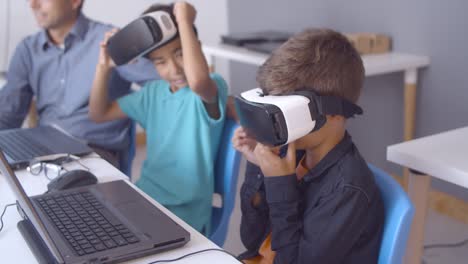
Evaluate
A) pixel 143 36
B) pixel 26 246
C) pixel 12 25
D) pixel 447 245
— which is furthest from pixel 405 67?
pixel 12 25

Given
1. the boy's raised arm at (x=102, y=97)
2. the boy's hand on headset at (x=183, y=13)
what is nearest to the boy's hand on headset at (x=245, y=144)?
the boy's hand on headset at (x=183, y=13)

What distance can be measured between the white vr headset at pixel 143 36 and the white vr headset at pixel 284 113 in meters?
0.54

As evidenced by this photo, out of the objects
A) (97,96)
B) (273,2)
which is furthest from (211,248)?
(273,2)

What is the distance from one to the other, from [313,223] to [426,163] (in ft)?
1.19

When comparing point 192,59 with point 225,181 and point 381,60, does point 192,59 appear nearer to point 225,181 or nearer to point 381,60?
point 225,181

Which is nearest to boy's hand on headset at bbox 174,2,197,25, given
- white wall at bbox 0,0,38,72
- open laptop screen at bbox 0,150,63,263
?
open laptop screen at bbox 0,150,63,263

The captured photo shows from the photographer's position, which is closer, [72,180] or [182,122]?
[72,180]

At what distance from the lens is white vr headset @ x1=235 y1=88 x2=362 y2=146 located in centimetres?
108

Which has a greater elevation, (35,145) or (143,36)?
(143,36)

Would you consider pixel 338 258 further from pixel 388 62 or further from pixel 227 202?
pixel 388 62

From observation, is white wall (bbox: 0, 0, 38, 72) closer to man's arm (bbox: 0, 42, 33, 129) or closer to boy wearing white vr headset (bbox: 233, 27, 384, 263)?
man's arm (bbox: 0, 42, 33, 129)

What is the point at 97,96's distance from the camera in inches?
76.0

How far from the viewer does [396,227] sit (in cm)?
111

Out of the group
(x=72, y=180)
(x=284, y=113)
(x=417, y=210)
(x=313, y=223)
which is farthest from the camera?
(x=417, y=210)
